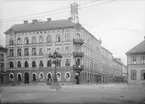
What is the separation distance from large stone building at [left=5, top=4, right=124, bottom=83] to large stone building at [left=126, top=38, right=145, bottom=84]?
4.96ft

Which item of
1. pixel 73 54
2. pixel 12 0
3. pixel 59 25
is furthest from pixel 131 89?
pixel 12 0

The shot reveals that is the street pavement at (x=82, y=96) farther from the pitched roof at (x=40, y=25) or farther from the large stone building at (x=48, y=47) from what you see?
the pitched roof at (x=40, y=25)

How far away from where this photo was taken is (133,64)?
19578 mm

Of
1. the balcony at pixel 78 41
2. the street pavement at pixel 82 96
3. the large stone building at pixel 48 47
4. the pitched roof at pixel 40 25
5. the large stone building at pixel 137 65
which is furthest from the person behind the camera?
the balcony at pixel 78 41

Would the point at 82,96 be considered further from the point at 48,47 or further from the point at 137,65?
the point at 48,47

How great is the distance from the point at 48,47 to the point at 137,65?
7153 mm

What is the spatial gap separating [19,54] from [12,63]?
3.51ft

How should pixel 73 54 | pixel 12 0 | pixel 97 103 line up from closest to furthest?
1. pixel 97 103
2. pixel 12 0
3. pixel 73 54

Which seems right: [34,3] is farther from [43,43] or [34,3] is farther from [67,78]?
[67,78]

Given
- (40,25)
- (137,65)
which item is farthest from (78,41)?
(137,65)

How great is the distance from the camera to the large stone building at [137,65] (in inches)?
533

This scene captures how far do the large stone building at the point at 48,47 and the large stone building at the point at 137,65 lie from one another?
1.51 m

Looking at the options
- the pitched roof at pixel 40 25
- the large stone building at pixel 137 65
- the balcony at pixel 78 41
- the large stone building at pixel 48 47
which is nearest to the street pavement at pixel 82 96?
the large stone building at pixel 137 65

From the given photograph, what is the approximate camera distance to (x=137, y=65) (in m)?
16.9
